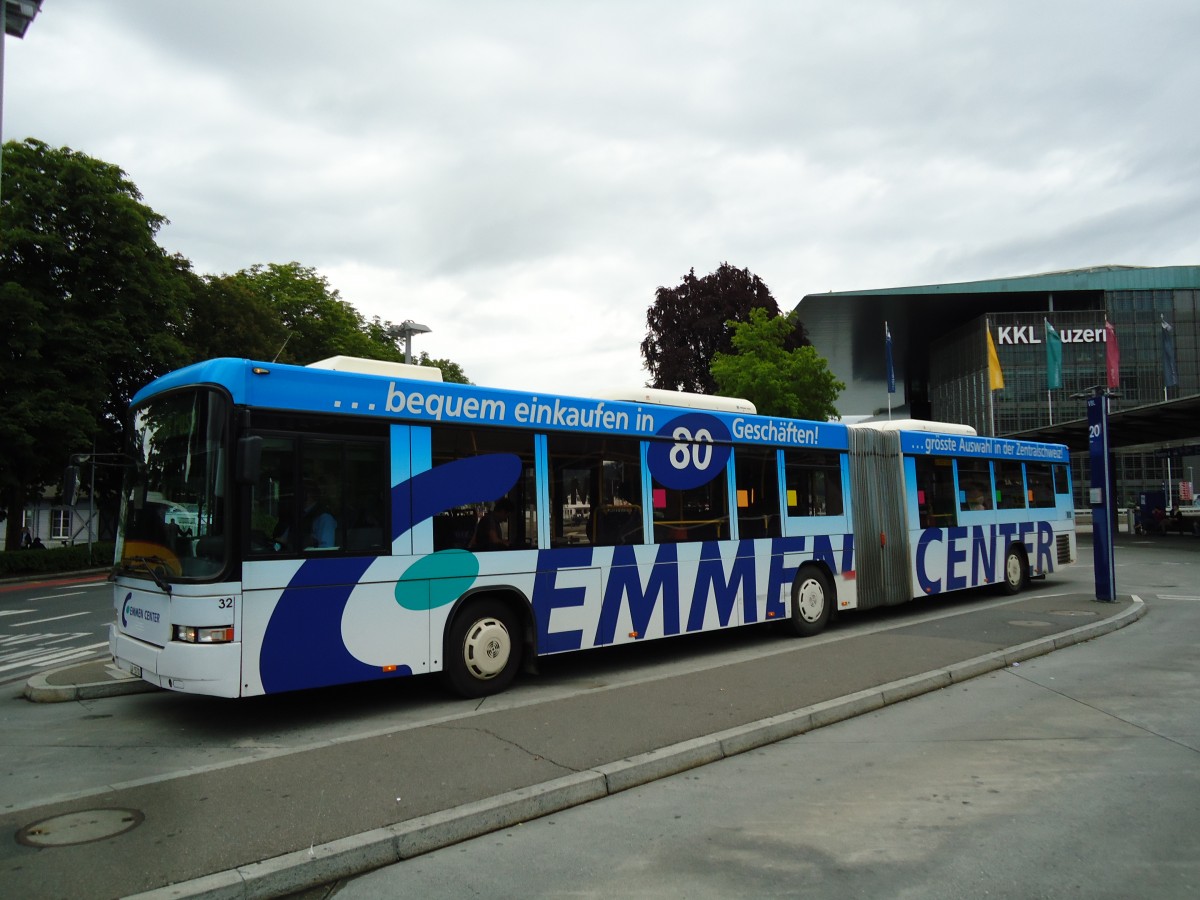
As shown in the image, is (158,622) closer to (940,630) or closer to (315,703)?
(315,703)

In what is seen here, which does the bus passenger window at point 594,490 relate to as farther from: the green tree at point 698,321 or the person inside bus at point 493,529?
the green tree at point 698,321

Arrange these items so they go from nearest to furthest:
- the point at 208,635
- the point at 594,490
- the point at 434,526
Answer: the point at 208,635, the point at 434,526, the point at 594,490

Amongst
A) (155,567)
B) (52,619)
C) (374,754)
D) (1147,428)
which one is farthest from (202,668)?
(1147,428)

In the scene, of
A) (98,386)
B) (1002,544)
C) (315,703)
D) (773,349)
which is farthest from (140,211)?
(1002,544)

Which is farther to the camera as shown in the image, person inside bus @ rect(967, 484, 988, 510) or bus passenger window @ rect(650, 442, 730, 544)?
person inside bus @ rect(967, 484, 988, 510)

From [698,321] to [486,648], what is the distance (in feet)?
112

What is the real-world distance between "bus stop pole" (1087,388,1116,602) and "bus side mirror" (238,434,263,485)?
13.4 m

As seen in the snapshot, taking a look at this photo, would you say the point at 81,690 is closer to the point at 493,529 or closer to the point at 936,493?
the point at 493,529

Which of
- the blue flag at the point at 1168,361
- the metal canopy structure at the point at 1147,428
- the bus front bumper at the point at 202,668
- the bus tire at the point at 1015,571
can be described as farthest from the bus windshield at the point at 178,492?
the blue flag at the point at 1168,361

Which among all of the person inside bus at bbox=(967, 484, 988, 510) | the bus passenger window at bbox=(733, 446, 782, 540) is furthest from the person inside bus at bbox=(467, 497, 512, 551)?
the person inside bus at bbox=(967, 484, 988, 510)

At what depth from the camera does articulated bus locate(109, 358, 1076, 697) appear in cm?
678

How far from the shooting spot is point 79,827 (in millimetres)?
4785

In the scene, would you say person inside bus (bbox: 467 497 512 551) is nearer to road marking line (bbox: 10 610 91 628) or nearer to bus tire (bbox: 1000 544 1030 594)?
road marking line (bbox: 10 610 91 628)

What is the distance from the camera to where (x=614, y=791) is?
567 cm
